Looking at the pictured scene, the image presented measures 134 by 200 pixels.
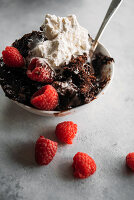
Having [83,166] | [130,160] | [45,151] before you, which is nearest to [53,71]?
[45,151]

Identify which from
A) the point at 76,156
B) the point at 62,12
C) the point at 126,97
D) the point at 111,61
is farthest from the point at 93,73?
the point at 62,12

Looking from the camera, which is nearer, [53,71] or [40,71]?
[40,71]

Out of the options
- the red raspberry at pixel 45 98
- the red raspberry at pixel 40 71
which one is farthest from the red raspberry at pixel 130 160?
the red raspberry at pixel 40 71

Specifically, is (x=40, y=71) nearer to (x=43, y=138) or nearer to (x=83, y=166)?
(x=43, y=138)

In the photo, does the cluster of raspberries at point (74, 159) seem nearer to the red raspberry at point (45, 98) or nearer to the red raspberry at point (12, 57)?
the red raspberry at point (45, 98)

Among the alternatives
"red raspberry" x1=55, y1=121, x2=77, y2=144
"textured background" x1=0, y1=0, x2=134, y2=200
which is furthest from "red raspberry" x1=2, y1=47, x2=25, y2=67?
"red raspberry" x1=55, y1=121, x2=77, y2=144

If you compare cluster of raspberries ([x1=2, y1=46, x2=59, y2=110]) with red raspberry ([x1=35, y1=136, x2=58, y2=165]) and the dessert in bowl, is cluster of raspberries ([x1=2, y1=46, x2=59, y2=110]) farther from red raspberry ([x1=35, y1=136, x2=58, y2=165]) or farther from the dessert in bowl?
red raspberry ([x1=35, y1=136, x2=58, y2=165])
